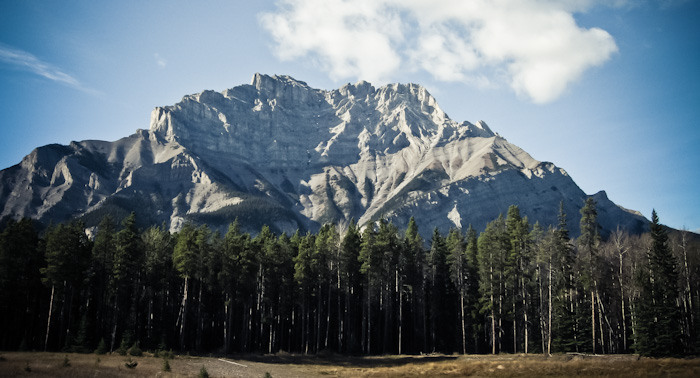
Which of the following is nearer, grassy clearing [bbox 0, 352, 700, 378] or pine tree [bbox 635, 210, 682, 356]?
grassy clearing [bbox 0, 352, 700, 378]

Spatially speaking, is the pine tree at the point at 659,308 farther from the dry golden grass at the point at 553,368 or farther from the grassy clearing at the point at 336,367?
the dry golden grass at the point at 553,368

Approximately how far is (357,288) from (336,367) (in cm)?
2135

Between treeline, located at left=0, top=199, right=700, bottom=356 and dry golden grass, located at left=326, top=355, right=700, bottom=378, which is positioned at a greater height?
treeline, located at left=0, top=199, right=700, bottom=356

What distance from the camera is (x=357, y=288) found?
62.6 m

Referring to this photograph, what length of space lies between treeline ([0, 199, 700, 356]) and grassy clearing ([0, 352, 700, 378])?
21.6ft

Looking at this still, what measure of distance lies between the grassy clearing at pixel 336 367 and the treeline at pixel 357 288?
6572 mm

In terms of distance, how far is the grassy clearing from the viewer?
29391mm

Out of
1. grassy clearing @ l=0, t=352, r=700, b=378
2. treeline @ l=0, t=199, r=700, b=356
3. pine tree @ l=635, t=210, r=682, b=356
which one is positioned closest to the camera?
grassy clearing @ l=0, t=352, r=700, b=378

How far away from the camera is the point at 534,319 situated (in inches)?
2132

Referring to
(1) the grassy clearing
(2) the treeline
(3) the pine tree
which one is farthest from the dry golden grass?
(2) the treeline

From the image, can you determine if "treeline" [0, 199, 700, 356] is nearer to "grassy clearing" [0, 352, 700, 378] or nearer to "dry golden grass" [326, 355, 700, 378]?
"grassy clearing" [0, 352, 700, 378]

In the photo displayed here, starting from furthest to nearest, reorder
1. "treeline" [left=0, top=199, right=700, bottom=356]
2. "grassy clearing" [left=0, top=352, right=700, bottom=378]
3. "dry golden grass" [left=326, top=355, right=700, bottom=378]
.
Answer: "treeline" [left=0, top=199, right=700, bottom=356]
"dry golden grass" [left=326, top=355, right=700, bottom=378]
"grassy clearing" [left=0, top=352, right=700, bottom=378]

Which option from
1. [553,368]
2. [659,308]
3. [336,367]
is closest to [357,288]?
[336,367]

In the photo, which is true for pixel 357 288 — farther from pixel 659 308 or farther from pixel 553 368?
pixel 659 308
